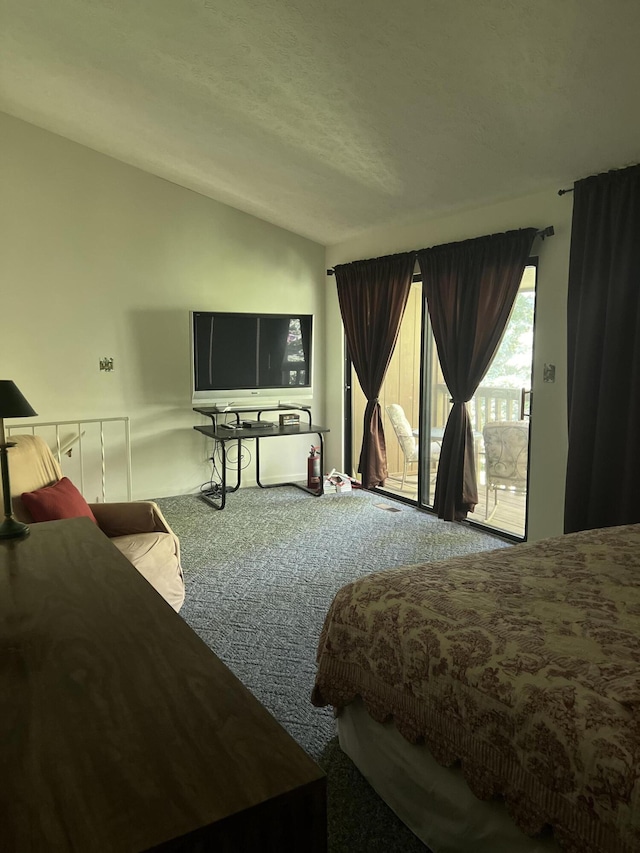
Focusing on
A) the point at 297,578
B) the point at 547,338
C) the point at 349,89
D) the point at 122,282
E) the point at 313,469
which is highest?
the point at 349,89

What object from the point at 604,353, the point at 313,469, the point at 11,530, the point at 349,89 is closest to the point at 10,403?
the point at 11,530

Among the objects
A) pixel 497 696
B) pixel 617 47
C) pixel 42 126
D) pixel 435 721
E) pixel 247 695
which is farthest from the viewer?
pixel 42 126

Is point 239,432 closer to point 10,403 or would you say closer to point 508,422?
point 508,422

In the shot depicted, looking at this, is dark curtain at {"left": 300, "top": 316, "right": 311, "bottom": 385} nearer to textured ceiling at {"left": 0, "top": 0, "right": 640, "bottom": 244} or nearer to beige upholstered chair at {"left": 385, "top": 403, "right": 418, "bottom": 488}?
beige upholstered chair at {"left": 385, "top": 403, "right": 418, "bottom": 488}

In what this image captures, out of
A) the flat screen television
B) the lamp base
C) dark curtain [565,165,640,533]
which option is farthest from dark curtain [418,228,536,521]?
the lamp base

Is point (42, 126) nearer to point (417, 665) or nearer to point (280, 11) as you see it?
point (280, 11)

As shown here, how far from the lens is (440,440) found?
4.89m

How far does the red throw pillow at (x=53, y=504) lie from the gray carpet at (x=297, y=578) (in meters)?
0.78

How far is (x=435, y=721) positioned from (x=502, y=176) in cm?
318

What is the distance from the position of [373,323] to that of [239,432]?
1.48m

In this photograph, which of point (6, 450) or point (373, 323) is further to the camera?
point (373, 323)

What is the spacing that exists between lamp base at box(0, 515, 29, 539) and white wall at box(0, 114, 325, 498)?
9.78 ft

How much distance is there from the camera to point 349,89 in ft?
10.0

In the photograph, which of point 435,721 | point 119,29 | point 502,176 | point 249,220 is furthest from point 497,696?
point 249,220
